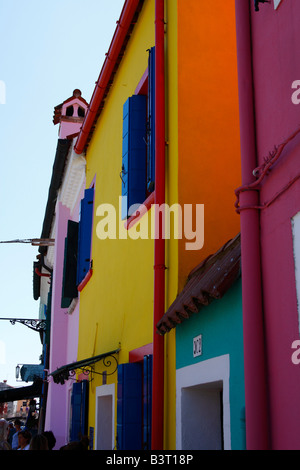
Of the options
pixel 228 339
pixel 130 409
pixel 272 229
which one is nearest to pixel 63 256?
pixel 130 409

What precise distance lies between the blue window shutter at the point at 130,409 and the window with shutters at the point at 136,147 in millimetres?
1810

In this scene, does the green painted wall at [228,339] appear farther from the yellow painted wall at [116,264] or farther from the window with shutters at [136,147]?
the window with shutters at [136,147]

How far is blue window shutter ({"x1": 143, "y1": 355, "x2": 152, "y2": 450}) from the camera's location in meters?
5.82

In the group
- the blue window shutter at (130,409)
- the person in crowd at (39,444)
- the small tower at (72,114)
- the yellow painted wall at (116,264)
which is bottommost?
the person in crowd at (39,444)

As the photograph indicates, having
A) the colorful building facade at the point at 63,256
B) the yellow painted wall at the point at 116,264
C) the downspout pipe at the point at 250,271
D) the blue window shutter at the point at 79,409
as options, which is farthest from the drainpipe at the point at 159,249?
the colorful building facade at the point at 63,256

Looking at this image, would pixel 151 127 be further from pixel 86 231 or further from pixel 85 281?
pixel 85 281

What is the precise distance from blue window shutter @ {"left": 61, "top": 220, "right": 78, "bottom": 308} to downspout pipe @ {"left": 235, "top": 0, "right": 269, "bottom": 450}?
742 cm

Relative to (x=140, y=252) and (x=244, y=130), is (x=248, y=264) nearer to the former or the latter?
(x=244, y=130)

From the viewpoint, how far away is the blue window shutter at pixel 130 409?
643cm

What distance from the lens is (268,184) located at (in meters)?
3.51

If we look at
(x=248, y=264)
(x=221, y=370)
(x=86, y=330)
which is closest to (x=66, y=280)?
(x=86, y=330)

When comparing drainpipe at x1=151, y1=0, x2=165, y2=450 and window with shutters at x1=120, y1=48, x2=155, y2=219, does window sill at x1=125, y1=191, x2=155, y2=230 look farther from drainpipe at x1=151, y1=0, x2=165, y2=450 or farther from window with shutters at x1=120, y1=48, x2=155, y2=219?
drainpipe at x1=151, y1=0, x2=165, y2=450

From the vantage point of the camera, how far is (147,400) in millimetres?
5949

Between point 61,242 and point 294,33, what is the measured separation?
12.0 meters
